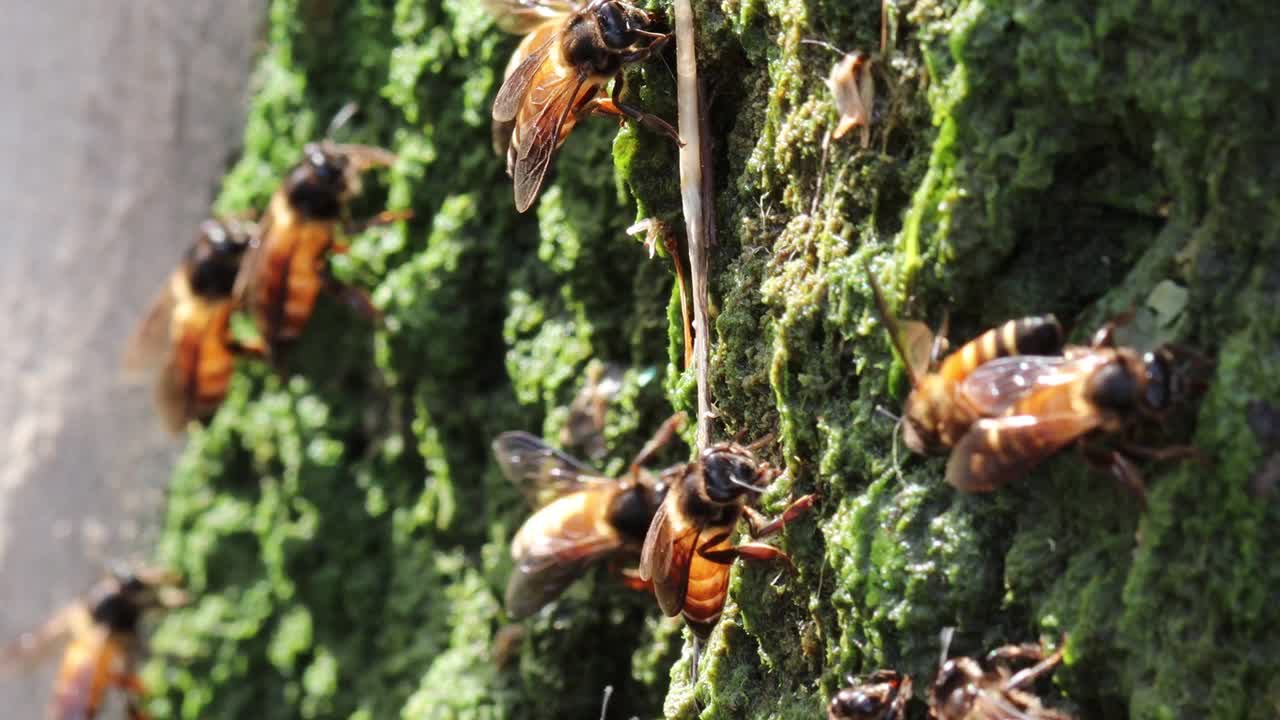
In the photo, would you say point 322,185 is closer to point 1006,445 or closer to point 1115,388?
point 1006,445

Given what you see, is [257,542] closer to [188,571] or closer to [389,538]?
[188,571]

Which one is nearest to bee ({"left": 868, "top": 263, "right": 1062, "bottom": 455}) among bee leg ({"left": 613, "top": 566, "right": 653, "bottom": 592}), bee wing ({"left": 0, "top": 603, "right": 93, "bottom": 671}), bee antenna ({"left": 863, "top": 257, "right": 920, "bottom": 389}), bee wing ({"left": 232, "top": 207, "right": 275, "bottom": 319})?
bee antenna ({"left": 863, "top": 257, "right": 920, "bottom": 389})

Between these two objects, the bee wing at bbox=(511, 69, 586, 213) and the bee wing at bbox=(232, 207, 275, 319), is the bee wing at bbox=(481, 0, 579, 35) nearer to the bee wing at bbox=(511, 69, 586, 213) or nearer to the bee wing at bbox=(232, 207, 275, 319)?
the bee wing at bbox=(511, 69, 586, 213)

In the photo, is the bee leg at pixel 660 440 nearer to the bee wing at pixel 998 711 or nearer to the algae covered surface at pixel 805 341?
the algae covered surface at pixel 805 341

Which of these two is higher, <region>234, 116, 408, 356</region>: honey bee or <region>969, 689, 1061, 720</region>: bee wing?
<region>234, 116, 408, 356</region>: honey bee

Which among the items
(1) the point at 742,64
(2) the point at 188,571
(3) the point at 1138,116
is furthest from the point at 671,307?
(2) the point at 188,571

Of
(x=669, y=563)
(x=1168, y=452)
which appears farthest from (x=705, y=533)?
(x=1168, y=452)
